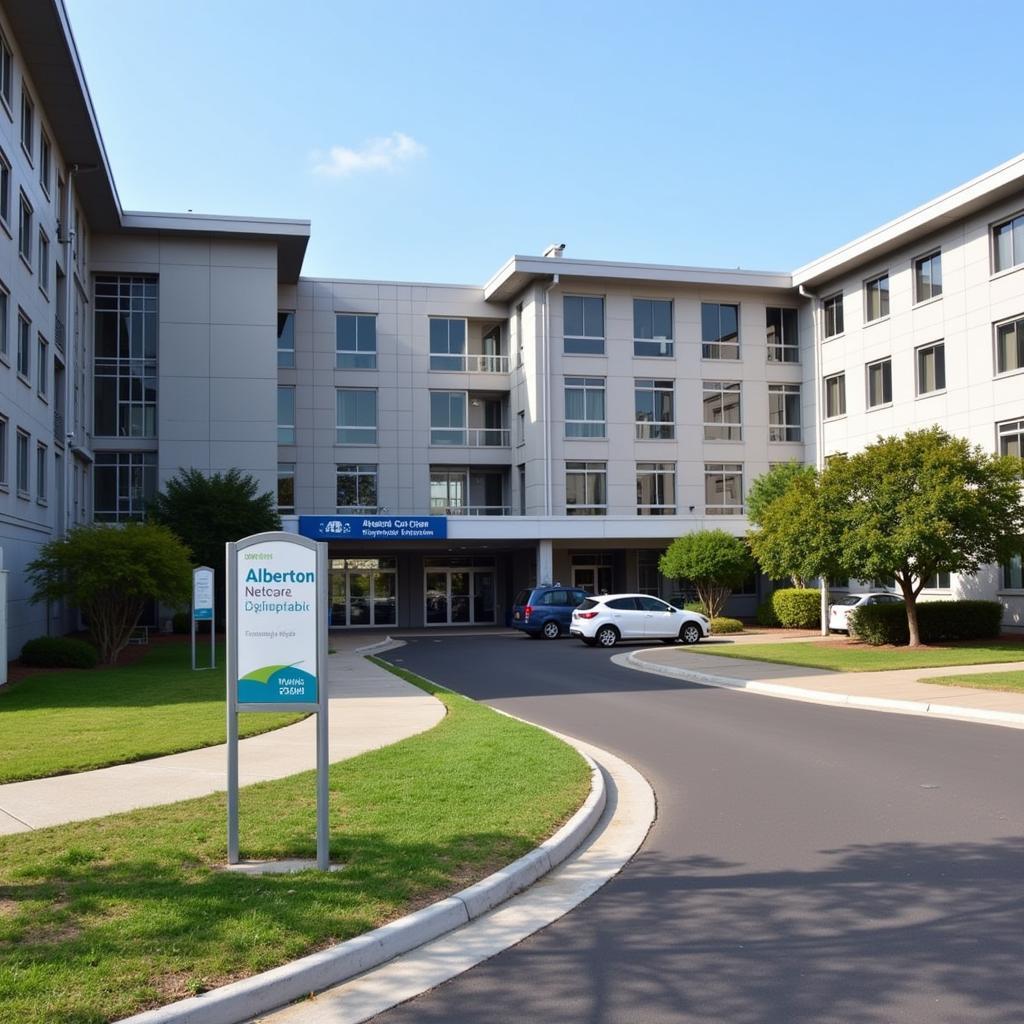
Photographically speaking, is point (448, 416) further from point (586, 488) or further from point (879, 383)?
point (879, 383)

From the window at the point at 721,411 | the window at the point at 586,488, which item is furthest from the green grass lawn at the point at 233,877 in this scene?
the window at the point at 721,411

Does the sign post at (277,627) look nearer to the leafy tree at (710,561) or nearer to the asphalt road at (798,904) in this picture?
the asphalt road at (798,904)

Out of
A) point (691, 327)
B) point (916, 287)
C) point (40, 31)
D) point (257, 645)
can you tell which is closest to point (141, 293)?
point (40, 31)

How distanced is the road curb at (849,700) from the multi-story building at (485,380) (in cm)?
1383

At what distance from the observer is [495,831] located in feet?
24.8

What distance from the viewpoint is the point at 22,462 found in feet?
87.4

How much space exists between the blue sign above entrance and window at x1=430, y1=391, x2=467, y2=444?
7176 millimetres

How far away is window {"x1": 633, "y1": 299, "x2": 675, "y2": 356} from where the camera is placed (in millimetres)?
44188

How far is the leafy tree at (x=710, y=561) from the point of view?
127ft

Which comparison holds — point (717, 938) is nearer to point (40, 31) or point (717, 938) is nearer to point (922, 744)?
point (922, 744)

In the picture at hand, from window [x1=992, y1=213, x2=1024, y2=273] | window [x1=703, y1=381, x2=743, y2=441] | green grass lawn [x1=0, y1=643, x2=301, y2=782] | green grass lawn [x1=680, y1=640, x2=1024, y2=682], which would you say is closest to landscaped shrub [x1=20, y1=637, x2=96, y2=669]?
green grass lawn [x1=0, y1=643, x2=301, y2=782]

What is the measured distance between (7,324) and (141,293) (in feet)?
53.9

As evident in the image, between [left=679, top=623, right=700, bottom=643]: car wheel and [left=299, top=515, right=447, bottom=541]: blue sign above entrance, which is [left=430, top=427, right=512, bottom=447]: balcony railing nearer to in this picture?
[left=299, top=515, right=447, bottom=541]: blue sign above entrance

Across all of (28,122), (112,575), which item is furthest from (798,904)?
(28,122)
